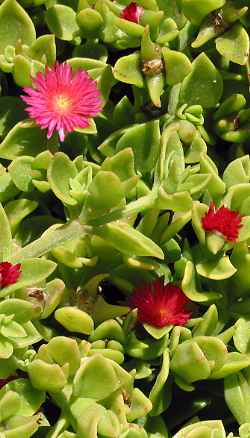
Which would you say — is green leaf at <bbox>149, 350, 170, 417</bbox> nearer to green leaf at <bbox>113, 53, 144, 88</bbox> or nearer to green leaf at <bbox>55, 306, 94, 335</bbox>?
green leaf at <bbox>55, 306, 94, 335</bbox>

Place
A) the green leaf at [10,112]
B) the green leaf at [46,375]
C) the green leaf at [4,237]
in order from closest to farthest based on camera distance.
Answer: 1. the green leaf at [46,375]
2. the green leaf at [4,237]
3. the green leaf at [10,112]

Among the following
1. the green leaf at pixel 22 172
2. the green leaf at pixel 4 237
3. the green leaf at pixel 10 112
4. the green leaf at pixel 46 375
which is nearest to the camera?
the green leaf at pixel 46 375

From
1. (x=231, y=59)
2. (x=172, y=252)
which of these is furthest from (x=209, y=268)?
(x=231, y=59)

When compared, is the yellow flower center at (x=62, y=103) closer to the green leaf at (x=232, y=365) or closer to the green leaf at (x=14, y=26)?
the green leaf at (x=14, y=26)

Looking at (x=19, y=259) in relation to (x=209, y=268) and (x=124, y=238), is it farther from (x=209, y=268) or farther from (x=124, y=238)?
(x=209, y=268)

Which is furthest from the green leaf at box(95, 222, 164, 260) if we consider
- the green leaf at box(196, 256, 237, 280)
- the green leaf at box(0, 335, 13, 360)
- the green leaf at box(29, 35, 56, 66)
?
the green leaf at box(29, 35, 56, 66)

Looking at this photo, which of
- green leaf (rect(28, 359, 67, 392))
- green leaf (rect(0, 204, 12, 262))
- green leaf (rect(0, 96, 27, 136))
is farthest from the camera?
green leaf (rect(0, 96, 27, 136))

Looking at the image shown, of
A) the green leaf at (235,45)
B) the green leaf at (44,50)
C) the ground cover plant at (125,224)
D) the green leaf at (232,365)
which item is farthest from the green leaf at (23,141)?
the green leaf at (232,365)
